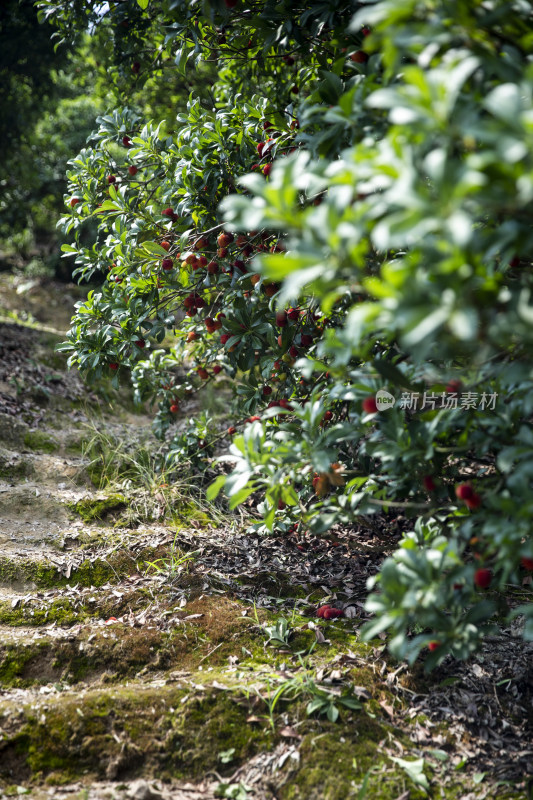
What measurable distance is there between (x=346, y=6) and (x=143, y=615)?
8.02 feet

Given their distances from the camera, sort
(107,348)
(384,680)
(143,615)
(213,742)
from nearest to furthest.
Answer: (213,742), (384,680), (143,615), (107,348)

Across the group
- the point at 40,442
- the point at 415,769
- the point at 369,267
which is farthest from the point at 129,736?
the point at 40,442

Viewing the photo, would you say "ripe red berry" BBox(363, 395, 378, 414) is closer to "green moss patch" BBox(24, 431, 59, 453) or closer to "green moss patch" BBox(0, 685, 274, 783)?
"green moss patch" BBox(0, 685, 274, 783)

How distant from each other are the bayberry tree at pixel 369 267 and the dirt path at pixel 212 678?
1.04 feet

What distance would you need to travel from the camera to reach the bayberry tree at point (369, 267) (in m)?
1.03

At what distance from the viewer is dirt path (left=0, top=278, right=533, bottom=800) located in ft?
5.69

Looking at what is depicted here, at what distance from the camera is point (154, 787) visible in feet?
5.57

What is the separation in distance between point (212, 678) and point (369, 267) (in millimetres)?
1525

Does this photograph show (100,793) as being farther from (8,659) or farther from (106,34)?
(106,34)

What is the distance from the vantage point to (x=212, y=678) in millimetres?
2035

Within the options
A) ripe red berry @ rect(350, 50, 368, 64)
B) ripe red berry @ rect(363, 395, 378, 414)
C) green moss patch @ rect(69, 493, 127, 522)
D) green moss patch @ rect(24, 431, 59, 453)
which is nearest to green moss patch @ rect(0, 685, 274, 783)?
ripe red berry @ rect(363, 395, 378, 414)

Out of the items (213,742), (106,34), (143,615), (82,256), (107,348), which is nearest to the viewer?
(213,742)

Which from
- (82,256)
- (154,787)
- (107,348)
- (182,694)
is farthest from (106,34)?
(154,787)

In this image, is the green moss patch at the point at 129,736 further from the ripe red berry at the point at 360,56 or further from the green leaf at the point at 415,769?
the ripe red berry at the point at 360,56
